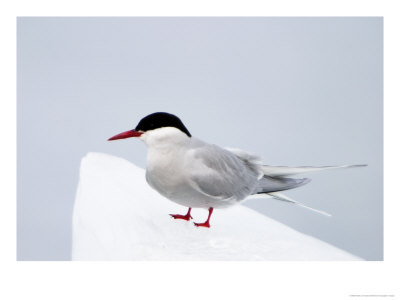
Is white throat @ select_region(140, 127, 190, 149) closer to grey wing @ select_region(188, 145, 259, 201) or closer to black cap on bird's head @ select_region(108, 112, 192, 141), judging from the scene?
black cap on bird's head @ select_region(108, 112, 192, 141)

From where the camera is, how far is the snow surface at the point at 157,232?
116 inches

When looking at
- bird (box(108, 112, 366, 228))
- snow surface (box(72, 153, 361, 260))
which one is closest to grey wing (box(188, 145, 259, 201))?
bird (box(108, 112, 366, 228))

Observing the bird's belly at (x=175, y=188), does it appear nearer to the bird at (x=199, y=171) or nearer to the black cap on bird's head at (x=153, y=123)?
the bird at (x=199, y=171)

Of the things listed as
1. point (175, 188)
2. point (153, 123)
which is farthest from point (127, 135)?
point (175, 188)

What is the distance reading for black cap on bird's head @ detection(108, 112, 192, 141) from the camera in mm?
2795

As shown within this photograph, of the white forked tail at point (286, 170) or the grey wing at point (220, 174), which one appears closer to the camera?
the grey wing at point (220, 174)

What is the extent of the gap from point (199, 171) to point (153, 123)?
0.37 m

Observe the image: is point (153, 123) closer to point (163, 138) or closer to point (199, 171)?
point (163, 138)

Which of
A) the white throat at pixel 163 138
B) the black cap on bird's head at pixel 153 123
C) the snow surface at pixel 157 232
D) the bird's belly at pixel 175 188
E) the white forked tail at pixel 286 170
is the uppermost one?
the black cap on bird's head at pixel 153 123

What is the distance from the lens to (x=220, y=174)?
10.0ft

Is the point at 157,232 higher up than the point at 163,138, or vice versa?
the point at 163,138

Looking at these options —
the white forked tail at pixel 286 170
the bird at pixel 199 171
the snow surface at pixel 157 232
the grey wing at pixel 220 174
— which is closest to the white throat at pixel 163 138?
the bird at pixel 199 171

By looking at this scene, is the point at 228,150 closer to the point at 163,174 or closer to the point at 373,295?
the point at 163,174

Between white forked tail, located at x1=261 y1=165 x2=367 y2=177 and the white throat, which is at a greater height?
the white throat
